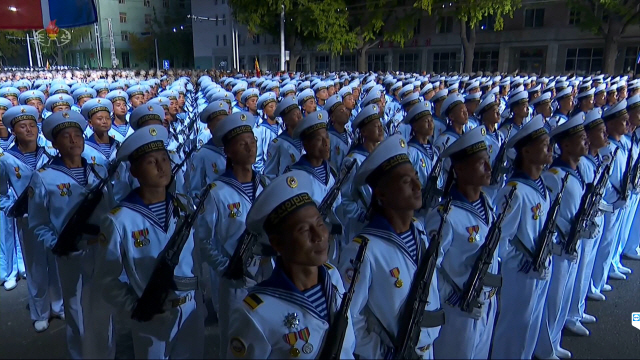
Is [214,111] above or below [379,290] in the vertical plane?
above

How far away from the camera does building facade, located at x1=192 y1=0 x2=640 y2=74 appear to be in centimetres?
3158

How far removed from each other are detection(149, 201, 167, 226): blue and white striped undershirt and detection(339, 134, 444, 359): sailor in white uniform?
1.32m

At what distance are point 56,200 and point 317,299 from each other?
9.91ft

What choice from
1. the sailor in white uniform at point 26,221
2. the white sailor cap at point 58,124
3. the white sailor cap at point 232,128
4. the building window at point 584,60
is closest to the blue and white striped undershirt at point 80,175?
the white sailor cap at point 58,124

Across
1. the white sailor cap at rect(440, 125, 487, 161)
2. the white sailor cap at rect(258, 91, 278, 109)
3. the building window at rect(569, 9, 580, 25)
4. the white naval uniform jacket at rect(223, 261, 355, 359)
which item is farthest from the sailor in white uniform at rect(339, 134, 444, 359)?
the building window at rect(569, 9, 580, 25)

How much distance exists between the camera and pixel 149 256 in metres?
3.15

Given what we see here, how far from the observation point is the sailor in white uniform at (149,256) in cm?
305

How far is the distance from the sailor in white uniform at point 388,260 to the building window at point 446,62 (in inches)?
1448

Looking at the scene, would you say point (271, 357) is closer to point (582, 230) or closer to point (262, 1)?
point (582, 230)

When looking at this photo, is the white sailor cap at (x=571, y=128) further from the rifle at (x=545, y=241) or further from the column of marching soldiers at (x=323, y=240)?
the rifle at (x=545, y=241)

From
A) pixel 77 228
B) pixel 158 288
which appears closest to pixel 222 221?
pixel 158 288

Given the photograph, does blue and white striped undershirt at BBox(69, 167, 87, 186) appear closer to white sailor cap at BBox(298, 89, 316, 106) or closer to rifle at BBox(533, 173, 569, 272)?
rifle at BBox(533, 173, 569, 272)

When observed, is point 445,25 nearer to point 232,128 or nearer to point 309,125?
point 309,125

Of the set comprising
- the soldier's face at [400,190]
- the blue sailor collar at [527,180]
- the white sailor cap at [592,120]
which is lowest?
the blue sailor collar at [527,180]
